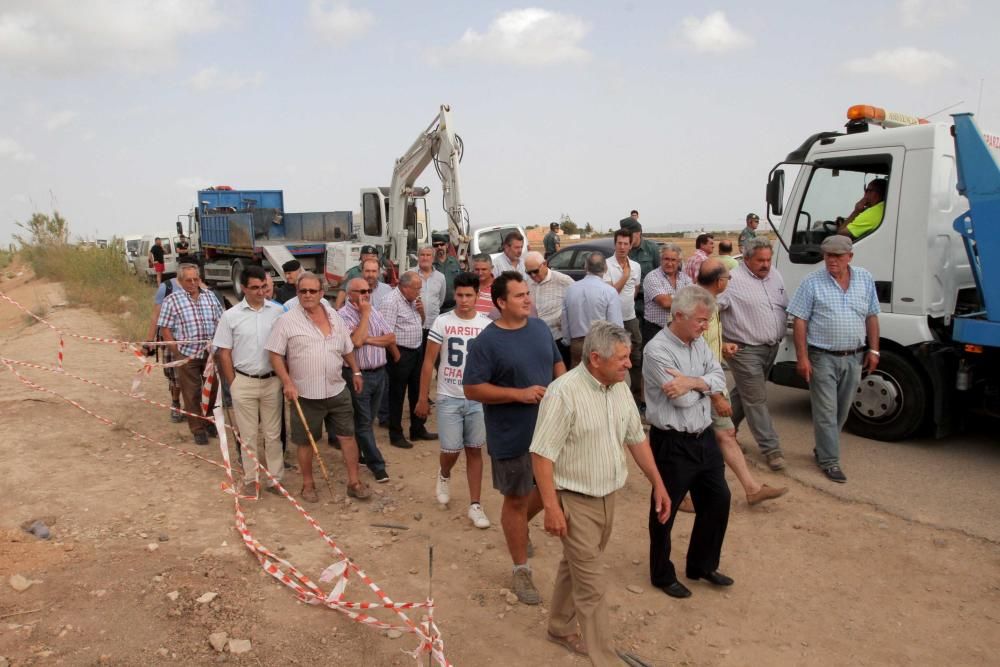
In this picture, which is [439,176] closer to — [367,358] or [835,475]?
[367,358]

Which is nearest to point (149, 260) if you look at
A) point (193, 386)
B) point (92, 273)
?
point (92, 273)

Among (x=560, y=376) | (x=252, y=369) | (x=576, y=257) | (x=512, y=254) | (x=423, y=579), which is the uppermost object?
(x=512, y=254)

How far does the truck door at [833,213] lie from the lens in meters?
6.35

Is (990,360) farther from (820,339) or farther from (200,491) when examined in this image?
(200,491)

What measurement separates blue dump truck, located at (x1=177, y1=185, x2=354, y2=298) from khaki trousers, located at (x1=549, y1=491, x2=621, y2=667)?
1579 cm

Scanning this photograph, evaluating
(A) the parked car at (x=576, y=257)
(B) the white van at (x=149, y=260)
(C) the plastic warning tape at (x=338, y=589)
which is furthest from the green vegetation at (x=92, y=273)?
(C) the plastic warning tape at (x=338, y=589)

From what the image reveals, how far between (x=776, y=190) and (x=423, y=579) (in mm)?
4503

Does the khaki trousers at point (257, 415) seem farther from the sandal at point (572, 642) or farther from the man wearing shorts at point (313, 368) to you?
the sandal at point (572, 642)

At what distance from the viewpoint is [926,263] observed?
609 cm

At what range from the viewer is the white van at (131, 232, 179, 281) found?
24922 millimetres

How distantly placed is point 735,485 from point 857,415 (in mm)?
1669

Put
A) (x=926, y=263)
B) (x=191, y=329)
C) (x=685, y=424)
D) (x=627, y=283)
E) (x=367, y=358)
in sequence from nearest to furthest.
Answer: (x=685, y=424) < (x=926, y=263) < (x=367, y=358) < (x=191, y=329) < (x=627, y=283)

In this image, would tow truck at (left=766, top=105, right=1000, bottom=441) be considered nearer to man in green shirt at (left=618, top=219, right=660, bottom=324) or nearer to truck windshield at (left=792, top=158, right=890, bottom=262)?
truck windshield at (left=792, top=158, right=890, bottom=262)

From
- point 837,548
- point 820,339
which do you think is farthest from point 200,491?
point 820,339
